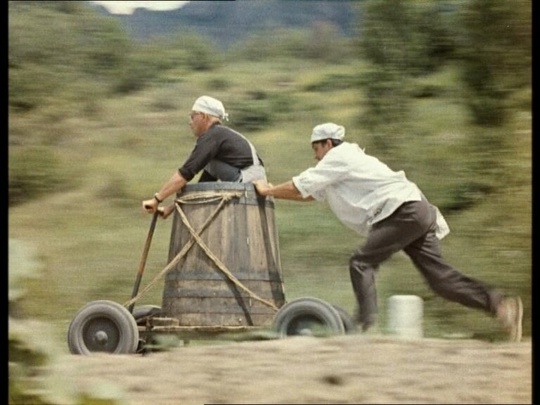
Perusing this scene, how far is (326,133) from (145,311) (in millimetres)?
1383

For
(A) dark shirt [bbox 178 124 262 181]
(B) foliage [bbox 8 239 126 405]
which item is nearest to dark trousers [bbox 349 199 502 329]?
(A) dark shirt [bbox 178 124 262 181]

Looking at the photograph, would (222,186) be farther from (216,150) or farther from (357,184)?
(357,184)

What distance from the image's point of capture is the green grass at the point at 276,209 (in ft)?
23.0

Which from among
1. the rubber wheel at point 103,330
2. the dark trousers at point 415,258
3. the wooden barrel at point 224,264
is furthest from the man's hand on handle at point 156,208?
the dark trousers at point 415,258

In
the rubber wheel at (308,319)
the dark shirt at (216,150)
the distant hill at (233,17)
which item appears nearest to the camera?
the rubber wheel at (308,319)

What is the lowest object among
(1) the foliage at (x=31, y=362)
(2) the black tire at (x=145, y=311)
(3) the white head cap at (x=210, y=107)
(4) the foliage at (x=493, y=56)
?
(1) the foliage at (x=31, y=362)

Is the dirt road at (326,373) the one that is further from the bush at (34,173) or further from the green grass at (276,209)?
the bush at (34,173)

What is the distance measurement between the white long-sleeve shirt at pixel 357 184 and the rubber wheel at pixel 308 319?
57 centimetres

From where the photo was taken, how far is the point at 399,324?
22.4 feet

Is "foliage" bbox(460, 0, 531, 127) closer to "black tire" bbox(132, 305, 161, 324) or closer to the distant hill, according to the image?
the distant hill

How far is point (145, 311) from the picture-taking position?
23.4 feet

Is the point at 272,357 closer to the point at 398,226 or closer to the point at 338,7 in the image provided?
the point at 398,226

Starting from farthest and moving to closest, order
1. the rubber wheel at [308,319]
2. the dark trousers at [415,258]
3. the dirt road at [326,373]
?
the dark trousers at [415,258]
the rubber wheel at [308,319]
the dirt road at [326,373]

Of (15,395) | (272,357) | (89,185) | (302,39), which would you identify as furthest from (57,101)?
(15,395)
